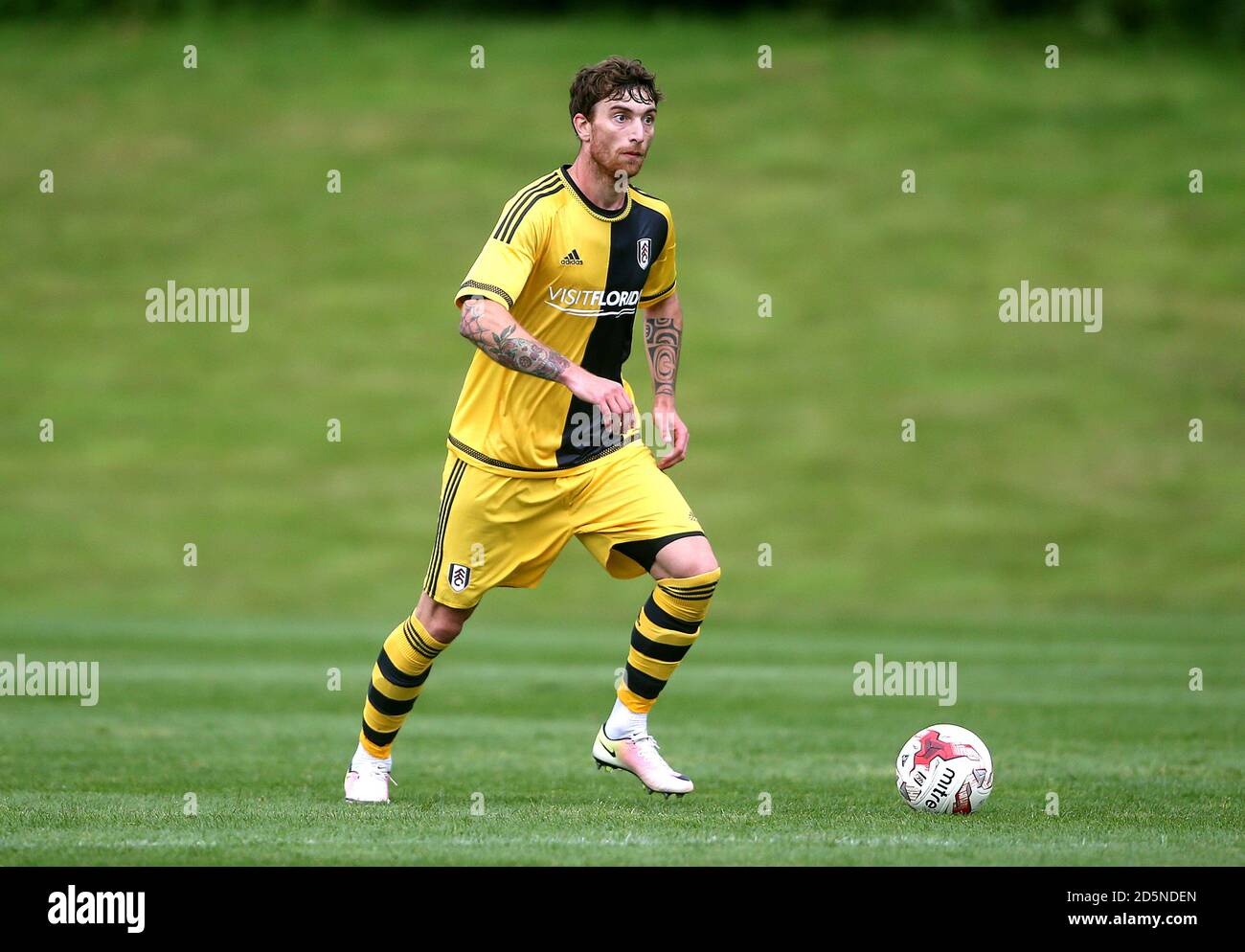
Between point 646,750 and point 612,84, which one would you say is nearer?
point 612,84

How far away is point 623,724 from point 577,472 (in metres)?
1.21

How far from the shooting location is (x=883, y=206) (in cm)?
3194

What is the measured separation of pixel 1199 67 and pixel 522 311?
2986 centimetres

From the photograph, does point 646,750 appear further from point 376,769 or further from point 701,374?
point 701,374

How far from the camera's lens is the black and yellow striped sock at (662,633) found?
25.2ft

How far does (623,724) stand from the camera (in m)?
7.91

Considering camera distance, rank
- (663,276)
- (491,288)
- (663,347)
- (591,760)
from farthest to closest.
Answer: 1. (591,760)
2. (663,347)
3. (663,276)
4. (491,288)

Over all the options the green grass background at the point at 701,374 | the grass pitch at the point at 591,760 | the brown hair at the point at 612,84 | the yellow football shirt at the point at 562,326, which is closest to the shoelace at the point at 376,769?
the grass pitch at the point at 591,760

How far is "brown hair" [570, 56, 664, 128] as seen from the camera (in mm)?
7512

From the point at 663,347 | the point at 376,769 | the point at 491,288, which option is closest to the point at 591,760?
the point at 376,769

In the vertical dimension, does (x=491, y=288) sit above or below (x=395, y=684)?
above
